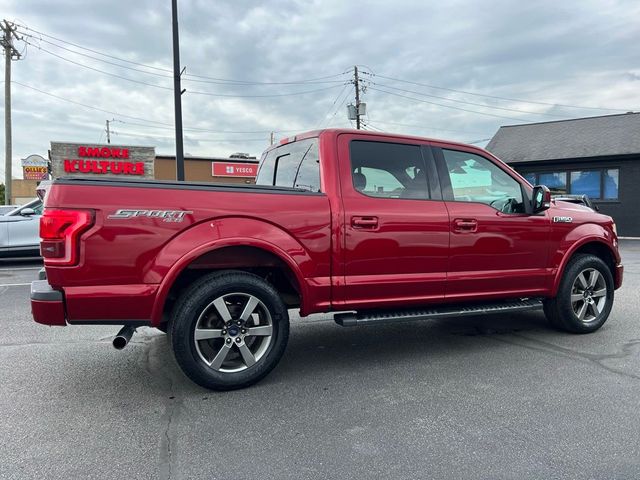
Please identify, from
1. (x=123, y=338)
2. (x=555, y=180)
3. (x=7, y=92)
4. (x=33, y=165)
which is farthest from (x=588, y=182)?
(x=33, y=165)

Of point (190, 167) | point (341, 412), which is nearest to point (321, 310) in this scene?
point (341, 412)

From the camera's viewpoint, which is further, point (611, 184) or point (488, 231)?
point (611, 184)

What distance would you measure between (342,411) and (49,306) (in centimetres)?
208

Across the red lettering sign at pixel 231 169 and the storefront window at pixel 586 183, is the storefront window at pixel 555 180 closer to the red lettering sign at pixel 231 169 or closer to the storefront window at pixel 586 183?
the storefront window at pixel 586 183

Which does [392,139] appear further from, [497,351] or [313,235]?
[497,351]

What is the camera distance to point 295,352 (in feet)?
15.4

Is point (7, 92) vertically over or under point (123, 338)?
over

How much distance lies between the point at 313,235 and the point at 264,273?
2.16 feet

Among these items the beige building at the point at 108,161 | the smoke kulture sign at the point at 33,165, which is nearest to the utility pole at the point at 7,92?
the beige building at the point at 108,161

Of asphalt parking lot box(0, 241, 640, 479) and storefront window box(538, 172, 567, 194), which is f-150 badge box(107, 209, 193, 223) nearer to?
asphalt parking lot box(0, 241, 640, 479)

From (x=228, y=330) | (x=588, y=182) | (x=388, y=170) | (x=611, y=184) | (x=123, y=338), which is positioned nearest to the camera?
(x=123, y=338)

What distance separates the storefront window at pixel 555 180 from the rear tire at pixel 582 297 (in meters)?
18.3

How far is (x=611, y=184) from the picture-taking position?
21047 millimetres

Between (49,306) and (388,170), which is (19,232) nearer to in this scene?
(49,306)
